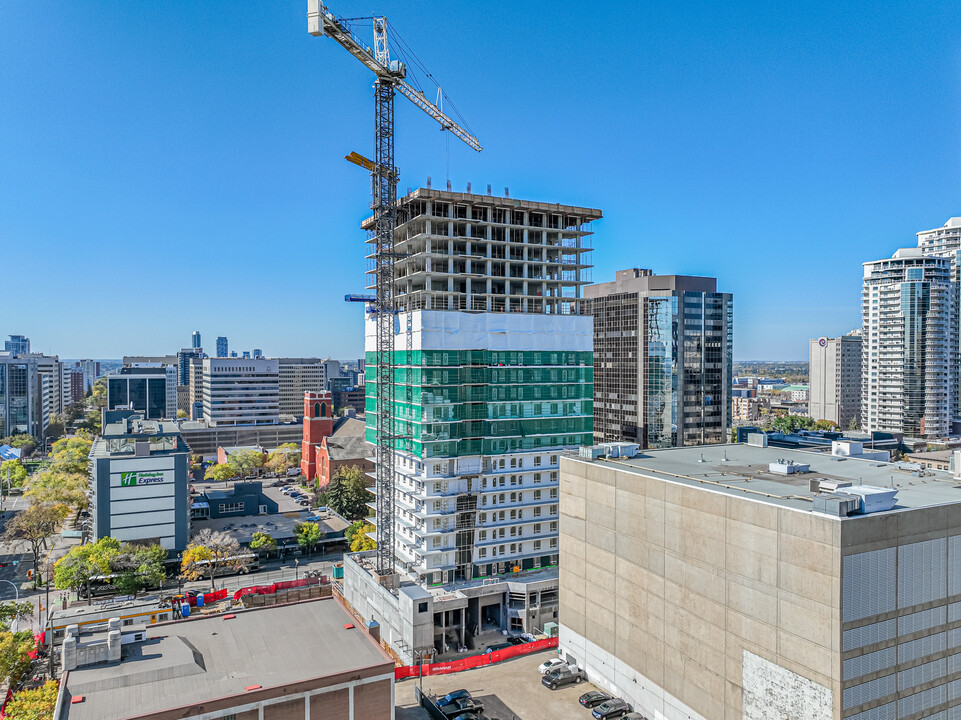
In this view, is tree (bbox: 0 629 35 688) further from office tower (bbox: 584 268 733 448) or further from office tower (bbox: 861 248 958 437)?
office tower (bbox: 861 248 958 437)

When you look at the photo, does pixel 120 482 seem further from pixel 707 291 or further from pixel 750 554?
pixel 707 291

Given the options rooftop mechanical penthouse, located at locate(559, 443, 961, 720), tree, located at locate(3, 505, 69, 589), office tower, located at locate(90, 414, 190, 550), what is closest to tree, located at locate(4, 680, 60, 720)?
rooftop mechanical penthouse, located at locate(559, 443, 961, 720)

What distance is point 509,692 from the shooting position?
52.1m

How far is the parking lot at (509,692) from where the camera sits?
48812 mm

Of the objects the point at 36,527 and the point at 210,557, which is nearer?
the point at 210,557

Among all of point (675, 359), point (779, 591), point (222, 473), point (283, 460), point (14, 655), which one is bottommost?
point (222, 473)

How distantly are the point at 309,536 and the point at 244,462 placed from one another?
233 feet

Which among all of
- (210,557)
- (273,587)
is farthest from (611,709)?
(210,557)

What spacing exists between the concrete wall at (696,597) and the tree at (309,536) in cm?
5625

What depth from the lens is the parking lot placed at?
48812 mm

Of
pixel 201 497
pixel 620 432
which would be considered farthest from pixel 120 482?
pixel 620 432

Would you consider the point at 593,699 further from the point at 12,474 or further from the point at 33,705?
the point at 12,474

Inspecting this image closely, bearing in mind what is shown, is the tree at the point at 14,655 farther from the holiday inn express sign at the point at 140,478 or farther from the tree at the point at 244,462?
the tree at the point at 244,462

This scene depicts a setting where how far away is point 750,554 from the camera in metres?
38.9
